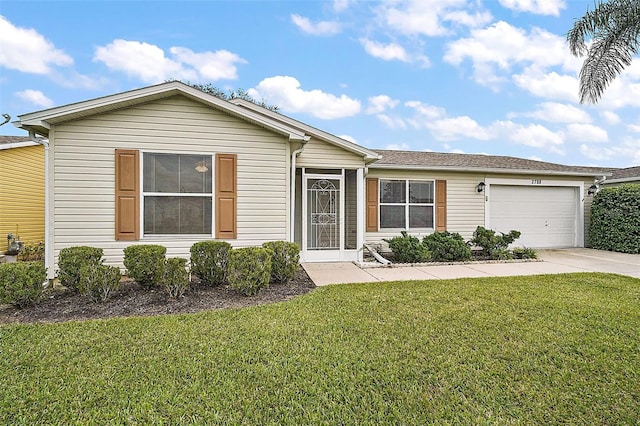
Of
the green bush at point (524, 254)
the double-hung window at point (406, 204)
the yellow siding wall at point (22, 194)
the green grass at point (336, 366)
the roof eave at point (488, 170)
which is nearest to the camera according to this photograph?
the green grass at point (336, 366)

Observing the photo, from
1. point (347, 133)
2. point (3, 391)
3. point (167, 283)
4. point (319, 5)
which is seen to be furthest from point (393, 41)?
point (3, 391)

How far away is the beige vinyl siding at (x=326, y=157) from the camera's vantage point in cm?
830

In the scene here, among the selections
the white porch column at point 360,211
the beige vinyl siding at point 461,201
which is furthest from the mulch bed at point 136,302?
the beige vinyl siding at point 461,201

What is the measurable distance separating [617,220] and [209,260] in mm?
12782

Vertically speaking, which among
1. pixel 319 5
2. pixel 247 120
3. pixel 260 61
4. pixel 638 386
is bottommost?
pixel 638 386

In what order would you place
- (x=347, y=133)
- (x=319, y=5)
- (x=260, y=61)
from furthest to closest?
(x=347, y=133)
(x=260, y=61)
(x=319, y=5)

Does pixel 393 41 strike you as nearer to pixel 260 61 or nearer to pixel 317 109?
pixel 260 61

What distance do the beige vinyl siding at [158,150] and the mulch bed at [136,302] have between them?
3.79 feet

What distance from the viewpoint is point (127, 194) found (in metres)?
6.45

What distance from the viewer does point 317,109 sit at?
2306 cm

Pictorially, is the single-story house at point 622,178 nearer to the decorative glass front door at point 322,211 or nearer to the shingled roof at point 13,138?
the decorative glass front door at point 322,211

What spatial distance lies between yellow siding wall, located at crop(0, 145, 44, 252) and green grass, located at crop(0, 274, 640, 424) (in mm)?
7760

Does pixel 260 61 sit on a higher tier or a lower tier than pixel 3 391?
higher

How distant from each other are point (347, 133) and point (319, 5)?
11119 mm
